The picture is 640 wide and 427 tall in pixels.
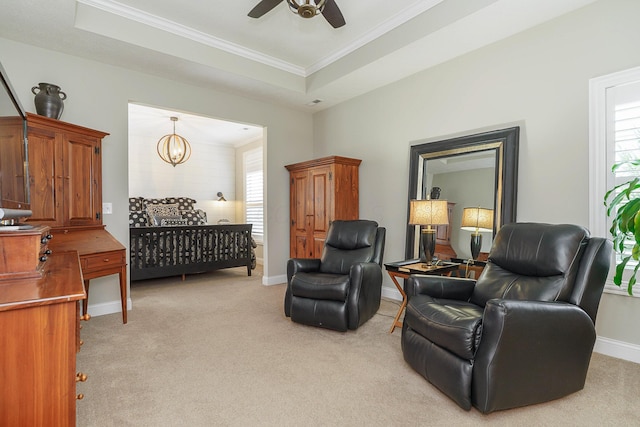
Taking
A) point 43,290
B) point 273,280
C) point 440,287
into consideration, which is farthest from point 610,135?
point 273,280

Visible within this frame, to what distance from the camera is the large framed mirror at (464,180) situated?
10.3ft

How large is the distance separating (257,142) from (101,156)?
13.6 feet

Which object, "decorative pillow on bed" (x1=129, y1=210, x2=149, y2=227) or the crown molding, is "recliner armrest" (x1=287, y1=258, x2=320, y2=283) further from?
"decorative pillow on bed" (x1=129, y1=210, x2=149, y2=227)

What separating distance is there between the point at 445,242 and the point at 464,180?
678 millimetres

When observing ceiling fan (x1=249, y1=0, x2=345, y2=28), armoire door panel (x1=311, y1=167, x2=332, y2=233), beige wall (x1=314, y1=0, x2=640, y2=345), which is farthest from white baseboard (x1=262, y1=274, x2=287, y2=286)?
ceiling fan (x1=249, y1=0, x2=345, y2=28)

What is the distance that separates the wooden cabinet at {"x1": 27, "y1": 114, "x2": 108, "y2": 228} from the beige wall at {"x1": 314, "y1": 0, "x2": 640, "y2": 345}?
3.25 m

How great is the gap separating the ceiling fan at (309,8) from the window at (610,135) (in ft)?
6.74

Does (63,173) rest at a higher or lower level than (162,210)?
higher

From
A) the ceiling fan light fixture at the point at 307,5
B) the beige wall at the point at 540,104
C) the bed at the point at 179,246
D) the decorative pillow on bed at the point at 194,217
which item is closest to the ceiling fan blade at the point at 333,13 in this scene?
the ceiling fan light fixture at the point at 307,5

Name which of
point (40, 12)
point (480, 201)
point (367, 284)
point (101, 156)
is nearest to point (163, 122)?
point (101, 156)

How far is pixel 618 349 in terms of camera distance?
8.25ft

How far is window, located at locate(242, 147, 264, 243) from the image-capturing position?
7.20m

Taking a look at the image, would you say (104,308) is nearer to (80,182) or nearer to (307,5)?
(80,182)

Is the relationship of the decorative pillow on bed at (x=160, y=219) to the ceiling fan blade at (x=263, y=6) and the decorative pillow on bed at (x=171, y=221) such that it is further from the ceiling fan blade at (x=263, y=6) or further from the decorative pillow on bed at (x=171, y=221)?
the ceiling fan blade at (x=263, y=6)
